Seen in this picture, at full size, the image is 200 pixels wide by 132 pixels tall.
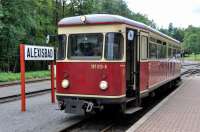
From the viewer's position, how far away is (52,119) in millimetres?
12617

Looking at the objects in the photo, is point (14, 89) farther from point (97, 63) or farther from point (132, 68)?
point (97, 63)

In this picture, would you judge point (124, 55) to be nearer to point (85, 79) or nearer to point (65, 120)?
point (85, 79)

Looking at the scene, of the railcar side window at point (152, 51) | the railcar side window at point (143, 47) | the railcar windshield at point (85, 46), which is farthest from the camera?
the railcar side window at point (152, 51)

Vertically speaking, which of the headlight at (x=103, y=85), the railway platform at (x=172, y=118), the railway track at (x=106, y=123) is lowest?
the railway track at (x=106, y=123)

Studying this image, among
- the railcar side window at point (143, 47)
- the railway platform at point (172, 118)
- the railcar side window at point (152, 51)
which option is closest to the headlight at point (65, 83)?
the railway platform at point (172, 118)

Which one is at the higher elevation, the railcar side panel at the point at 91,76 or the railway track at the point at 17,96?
the railcar side panel at the point at 91,76

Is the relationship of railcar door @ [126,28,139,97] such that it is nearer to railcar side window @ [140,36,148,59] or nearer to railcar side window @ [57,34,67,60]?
railcar side window @ [140,36,148,59]

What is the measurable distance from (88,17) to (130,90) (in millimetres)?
2514

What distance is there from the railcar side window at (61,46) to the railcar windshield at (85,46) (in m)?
0.17

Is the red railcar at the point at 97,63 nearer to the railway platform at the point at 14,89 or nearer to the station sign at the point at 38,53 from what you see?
the station sign at the point at 38,53

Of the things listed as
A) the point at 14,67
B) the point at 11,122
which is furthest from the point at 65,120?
the point at 14,67

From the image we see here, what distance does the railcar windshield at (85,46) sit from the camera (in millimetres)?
11586

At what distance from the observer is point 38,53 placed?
1459 cm

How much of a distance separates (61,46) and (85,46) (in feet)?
2.65
